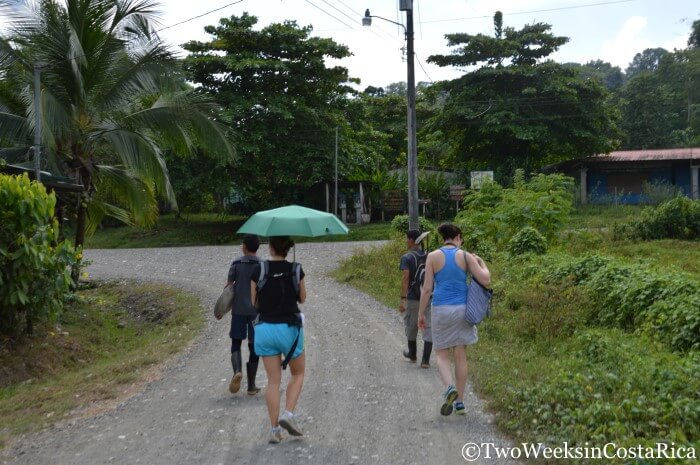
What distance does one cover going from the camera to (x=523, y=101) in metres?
35.0

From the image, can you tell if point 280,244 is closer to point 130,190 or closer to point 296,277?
point 296,277

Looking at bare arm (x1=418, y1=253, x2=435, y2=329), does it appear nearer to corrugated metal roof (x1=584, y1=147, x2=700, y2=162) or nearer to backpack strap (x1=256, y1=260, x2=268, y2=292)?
backpack strap (x1=256, y1=260, x2=268, y2=292)

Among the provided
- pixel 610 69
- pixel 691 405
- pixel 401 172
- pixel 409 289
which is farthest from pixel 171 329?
pixel 610 69

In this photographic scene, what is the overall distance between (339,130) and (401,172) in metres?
8.07

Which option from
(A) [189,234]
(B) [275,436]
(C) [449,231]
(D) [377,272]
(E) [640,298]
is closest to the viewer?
(B) [275,436]

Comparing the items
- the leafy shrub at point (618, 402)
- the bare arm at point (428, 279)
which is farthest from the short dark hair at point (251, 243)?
the leafy shrub at point (618, 402)

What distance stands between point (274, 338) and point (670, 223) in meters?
19.1

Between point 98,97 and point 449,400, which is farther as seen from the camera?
point 98,97

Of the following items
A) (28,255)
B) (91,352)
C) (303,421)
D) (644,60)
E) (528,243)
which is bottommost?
(91,352)

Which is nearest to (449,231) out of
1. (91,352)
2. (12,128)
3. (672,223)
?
(91,352)

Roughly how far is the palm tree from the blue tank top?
10.4 m

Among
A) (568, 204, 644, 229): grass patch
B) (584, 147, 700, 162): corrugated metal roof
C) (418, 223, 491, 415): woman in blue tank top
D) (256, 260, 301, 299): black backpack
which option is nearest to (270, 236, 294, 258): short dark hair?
(256, 260, 301, 299): black backpack

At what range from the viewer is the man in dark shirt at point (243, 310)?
764 cm

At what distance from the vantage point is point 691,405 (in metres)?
5.92
